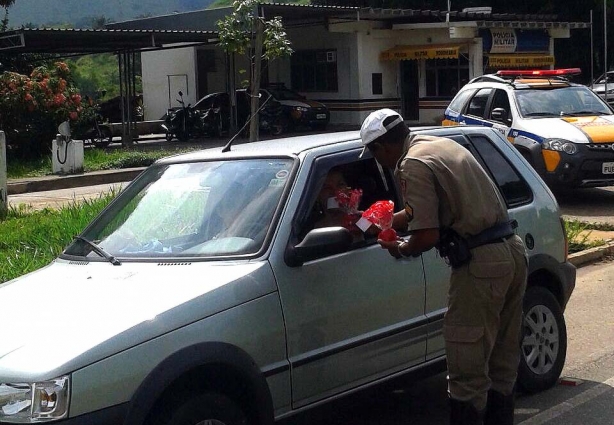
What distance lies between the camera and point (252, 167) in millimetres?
5090

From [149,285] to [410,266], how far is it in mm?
1526

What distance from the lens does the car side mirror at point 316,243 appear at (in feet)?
14.8

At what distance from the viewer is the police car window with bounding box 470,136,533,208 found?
5902mm

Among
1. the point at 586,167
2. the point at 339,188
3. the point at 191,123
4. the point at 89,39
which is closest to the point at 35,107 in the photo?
the point at 89,39

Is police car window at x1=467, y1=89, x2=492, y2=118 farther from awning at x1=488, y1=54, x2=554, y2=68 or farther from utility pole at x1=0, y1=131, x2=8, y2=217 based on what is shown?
awning at x1=488, y1=54, x2=554, y2=68

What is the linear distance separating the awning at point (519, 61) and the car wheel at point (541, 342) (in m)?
28.1

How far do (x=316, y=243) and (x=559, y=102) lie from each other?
11.2 m

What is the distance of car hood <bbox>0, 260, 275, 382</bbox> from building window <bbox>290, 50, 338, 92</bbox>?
99.5 ft

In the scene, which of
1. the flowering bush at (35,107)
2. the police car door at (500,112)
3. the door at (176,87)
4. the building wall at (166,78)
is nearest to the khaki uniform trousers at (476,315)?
the police car door at (500,112)

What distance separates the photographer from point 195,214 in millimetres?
4969

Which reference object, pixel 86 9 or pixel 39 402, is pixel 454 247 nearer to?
pixel 39 402

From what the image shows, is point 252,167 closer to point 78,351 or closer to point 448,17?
point 78,351

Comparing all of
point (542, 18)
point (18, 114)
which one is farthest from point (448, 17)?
point (18, 114)

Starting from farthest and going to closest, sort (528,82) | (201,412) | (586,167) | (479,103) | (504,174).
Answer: (479,103) < (528,82) < (586,167) < (504,174) < (201,412)
